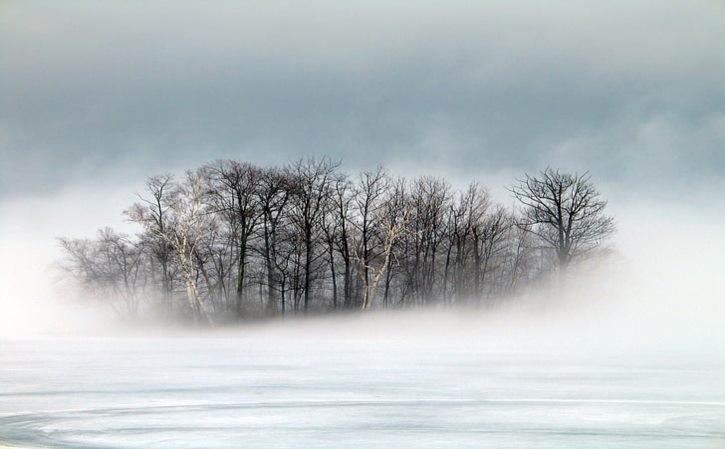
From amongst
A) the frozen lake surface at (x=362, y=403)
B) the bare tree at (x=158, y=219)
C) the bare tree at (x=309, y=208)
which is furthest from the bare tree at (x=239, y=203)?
the frozen lake surface at (x=362, y=403)

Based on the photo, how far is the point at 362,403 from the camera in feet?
32.7

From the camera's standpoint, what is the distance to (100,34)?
1901 inches

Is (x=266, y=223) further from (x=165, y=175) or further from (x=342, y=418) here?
(x=342, y=418)

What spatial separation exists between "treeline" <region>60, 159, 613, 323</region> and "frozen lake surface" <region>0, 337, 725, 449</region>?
2166 centimetres

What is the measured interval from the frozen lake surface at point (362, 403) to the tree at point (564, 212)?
24619mm

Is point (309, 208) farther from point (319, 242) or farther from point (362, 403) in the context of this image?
point (362, 403)

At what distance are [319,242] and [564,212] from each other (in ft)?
39.7

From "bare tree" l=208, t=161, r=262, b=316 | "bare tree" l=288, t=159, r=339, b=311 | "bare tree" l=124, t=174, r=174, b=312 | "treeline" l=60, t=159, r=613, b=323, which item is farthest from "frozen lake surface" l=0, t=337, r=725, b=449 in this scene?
"bare tree" l=288, t=159, r=339, b=311

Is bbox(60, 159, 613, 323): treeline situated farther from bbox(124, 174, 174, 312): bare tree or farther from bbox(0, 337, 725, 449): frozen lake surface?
bbox(0, 337, 725, 449): frozen lake surface

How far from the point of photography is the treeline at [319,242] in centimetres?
3853

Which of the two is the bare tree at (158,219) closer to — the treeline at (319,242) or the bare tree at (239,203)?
the treeline at (319,242)

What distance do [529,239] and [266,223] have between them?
532 inches

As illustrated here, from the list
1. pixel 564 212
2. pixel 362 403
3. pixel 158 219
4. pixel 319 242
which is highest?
pixel 564 212

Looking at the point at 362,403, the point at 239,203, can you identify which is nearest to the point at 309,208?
the point at 239,203
